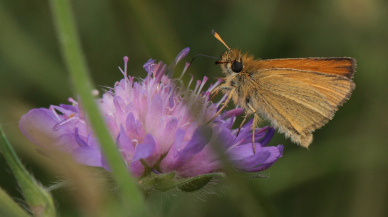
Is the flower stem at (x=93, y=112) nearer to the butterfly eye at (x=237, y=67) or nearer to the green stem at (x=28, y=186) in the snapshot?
the green stem at (x=28, y=186)

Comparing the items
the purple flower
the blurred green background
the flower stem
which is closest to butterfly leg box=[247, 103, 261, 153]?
the purple flower

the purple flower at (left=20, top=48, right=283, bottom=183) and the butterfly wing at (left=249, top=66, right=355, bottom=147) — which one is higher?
the purple flower at (left=20, top=48, right=283, bottom=183)

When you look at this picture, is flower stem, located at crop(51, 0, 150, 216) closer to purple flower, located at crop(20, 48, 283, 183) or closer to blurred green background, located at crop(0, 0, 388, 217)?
purple flower, located at crop(20, 48, 283, 183)

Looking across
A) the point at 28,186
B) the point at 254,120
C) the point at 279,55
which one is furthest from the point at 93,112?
the point at 279,55

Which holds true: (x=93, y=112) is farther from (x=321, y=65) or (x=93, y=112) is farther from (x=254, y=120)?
(x=321, y=65)

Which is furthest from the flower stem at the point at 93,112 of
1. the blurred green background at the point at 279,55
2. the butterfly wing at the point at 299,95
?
the blurred green background at the point at 279,55

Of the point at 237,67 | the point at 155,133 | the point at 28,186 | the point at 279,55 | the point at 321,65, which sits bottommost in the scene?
the point at 279,55
